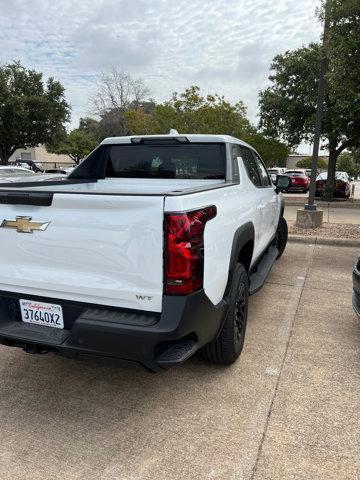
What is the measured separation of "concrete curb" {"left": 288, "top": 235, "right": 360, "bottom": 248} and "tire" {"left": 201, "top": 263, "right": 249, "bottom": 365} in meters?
5.31

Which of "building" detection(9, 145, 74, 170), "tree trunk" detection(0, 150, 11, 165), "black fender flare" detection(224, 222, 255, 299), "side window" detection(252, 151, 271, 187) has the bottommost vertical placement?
"black fender flare" detection(224, 222, 255, 299)

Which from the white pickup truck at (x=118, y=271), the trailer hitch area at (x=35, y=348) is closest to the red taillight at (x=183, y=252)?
the white pickup truck at (x=118, y=271)

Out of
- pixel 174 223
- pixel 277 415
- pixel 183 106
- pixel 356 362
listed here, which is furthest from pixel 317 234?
pixel 183 106

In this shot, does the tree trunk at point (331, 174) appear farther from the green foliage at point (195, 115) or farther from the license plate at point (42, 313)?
the license plate at point (42, 313)

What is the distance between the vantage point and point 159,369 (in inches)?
100

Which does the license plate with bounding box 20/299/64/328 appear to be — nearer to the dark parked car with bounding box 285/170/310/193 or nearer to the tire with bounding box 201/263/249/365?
the tire with bounding box 201/263/249/365

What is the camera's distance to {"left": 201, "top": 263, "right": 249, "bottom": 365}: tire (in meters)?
3.21

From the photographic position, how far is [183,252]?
2408 mm

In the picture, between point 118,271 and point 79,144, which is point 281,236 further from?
point 79,144

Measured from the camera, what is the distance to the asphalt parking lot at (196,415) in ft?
7.92

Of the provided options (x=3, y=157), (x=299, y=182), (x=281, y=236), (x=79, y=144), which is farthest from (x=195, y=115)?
(x=79, y=144)

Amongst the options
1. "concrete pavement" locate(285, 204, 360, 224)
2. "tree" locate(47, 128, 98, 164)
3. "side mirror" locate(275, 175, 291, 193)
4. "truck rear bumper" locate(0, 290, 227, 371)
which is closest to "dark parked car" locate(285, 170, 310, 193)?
"concrete pavement" locate(285, 204, 360, 224)

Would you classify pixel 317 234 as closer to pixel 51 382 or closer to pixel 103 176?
pixel 103 176

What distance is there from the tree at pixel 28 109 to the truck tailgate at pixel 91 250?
24.3m
